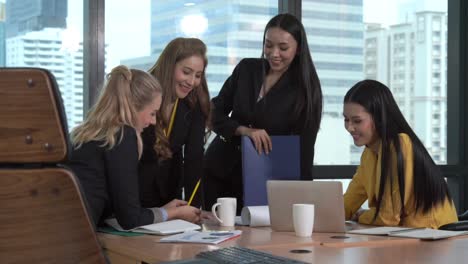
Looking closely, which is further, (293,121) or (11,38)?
(11,38)

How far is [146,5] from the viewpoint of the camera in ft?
14.1

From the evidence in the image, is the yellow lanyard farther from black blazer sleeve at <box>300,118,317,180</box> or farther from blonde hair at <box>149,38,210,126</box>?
black blazer sleeve at <box>300,118,317,180</box>

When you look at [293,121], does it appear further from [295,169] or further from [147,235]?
[147,235]

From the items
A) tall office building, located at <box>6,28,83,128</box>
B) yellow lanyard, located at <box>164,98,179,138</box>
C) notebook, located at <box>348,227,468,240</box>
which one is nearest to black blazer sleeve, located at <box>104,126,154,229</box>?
yellow lanyard, located at <box>164,98,179,138</box>

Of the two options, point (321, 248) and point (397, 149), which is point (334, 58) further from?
point (321, 248)

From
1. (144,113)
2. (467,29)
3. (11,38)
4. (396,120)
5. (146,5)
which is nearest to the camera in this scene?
(144,113)

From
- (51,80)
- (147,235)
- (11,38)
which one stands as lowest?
(147,235)

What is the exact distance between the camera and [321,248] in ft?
6.38

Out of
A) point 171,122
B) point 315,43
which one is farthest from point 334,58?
point 171,122

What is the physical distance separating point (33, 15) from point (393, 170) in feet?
7.75

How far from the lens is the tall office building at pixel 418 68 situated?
525 centimetres

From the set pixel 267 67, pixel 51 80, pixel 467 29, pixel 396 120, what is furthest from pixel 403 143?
pixel 467 29

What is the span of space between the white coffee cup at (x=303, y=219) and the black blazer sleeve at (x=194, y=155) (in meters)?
0.70

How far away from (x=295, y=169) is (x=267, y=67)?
521 millimetres
